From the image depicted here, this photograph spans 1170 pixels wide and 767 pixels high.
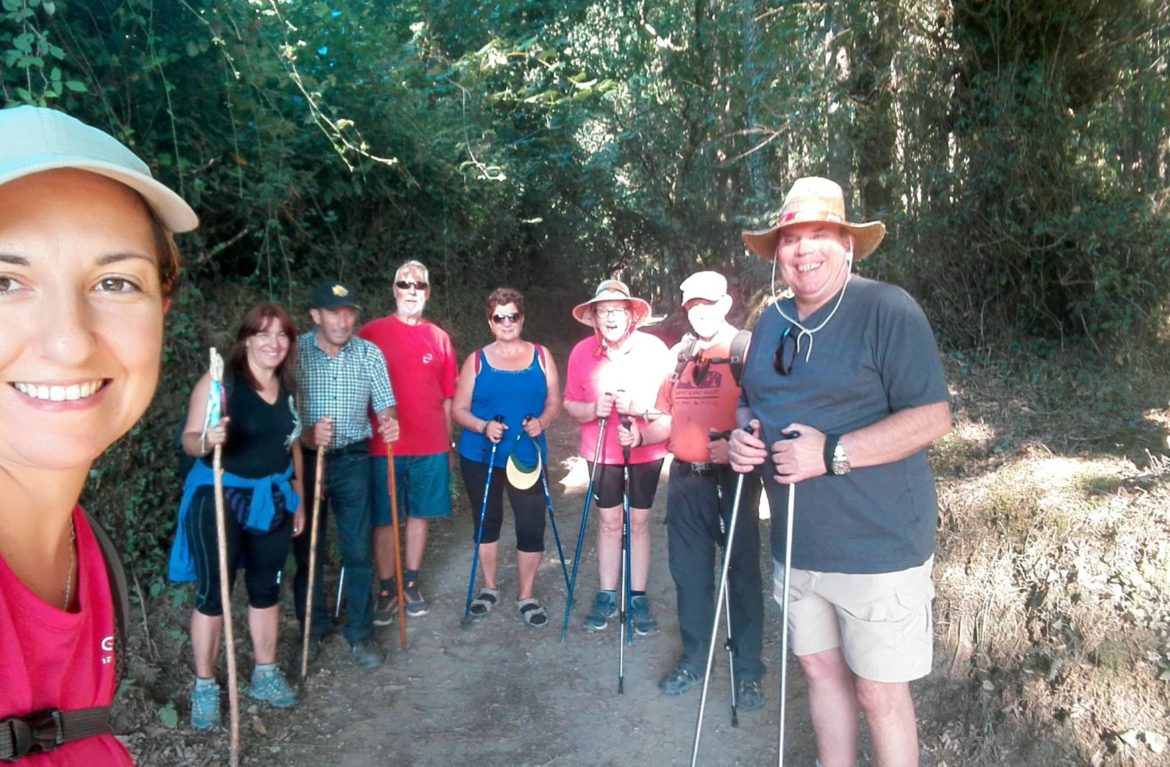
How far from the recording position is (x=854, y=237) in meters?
3.05

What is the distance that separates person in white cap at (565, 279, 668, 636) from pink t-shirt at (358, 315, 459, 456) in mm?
880

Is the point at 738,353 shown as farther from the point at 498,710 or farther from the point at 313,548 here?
the point at 313,548

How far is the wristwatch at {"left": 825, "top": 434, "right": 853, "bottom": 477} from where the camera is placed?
8.75ft

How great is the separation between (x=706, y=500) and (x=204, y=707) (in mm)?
2576

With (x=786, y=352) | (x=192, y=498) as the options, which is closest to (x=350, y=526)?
(x=192, y=498)

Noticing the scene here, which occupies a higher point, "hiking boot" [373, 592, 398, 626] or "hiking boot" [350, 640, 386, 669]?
"hiking boot" [373, 592, 398, 626]

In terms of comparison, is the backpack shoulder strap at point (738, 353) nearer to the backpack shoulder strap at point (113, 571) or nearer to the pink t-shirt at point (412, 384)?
the pink t-shirt at point (412, 384)

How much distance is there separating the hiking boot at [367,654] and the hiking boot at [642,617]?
4.86 feet

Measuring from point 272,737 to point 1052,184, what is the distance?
6.94 meters

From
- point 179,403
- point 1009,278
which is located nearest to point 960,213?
point 1009,278

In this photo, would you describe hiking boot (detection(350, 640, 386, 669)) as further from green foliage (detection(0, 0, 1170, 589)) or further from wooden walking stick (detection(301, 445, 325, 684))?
green foliage (detection(0, 0, 1170, 589))

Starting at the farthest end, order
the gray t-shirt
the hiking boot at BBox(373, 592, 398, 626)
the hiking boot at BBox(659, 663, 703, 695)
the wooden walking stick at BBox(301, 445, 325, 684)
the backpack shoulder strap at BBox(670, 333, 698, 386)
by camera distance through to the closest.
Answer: the hiking boot at BBox(373, 592, 398, 626), the wooden walking stick at BBox(301, 445, 325, 684), the hiking boot at BBox(659, 663, 703, 695), the backpack shoulder strap at BBox(670, 333, 698, 386), the gray t-shirt

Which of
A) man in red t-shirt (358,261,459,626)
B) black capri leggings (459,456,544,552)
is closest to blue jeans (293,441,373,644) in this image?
man in red t-shirt (358,261,459,626)

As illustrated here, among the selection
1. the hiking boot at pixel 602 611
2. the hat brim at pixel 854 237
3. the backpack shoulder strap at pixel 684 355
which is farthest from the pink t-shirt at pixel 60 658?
the hiking boot at pixel 602 611
